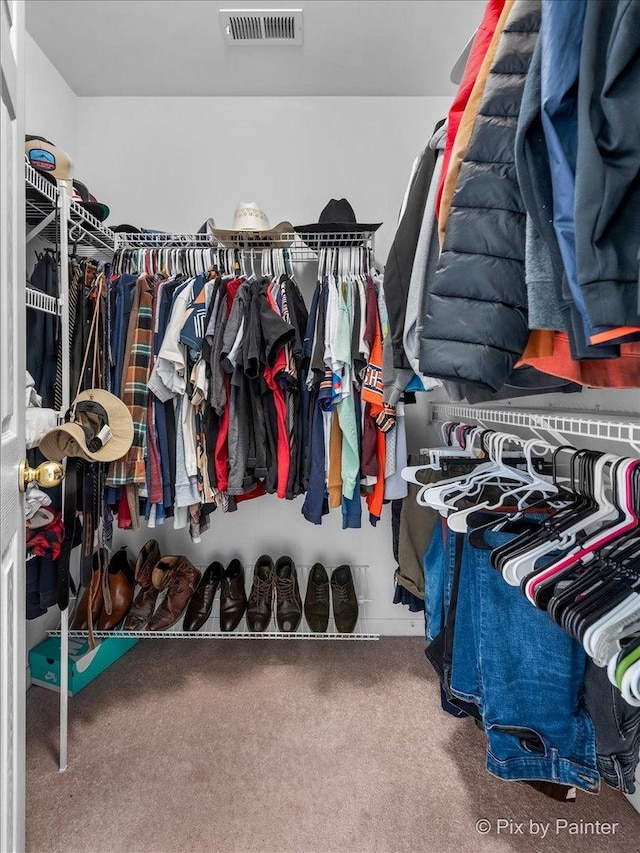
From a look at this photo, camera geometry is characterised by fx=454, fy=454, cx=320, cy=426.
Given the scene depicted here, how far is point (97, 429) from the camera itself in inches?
57.6

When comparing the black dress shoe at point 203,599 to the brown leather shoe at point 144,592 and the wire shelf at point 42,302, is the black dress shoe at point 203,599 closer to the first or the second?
the brown leather shoe at point 144,592

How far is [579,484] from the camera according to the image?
3.12 ft

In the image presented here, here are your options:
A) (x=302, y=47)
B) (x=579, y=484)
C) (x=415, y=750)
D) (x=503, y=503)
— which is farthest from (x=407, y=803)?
(x=302, y=47)

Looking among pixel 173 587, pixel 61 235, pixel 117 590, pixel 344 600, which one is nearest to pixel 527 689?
pixel 344 600

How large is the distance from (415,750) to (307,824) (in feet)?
1.43

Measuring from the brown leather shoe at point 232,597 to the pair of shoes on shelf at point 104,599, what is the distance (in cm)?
42

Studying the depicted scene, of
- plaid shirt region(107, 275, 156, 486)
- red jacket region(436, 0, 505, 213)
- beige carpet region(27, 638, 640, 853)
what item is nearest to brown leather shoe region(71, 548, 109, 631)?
beige carpet region(27, 638, 640, 853)

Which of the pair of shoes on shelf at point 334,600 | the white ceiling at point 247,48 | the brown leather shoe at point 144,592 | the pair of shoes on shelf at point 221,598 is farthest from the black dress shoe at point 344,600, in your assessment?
the white ceiling at point 247,48

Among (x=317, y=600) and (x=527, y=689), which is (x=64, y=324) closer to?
(x=317, y=600)

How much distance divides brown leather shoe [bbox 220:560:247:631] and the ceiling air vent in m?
2.29

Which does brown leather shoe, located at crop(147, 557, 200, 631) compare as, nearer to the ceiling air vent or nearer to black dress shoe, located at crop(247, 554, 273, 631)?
black dress shoe, located at crop(247, 554, 273, 631)

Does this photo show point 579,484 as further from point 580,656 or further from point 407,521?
point 407,521

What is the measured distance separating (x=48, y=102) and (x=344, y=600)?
2572 millimetres

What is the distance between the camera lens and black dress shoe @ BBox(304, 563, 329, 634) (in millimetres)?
1999
